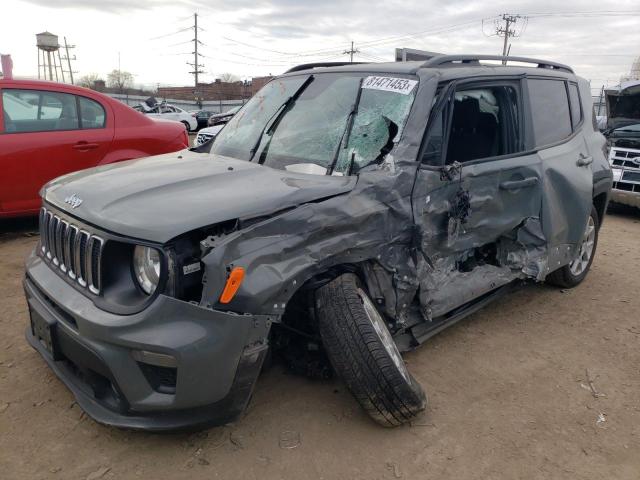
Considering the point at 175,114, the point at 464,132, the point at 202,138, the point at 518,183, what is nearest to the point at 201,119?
the point at 175,114

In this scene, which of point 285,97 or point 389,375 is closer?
point 389,375

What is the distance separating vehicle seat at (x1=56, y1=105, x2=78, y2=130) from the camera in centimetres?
561

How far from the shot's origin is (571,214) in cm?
415

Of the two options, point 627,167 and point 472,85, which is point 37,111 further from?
point 627,167

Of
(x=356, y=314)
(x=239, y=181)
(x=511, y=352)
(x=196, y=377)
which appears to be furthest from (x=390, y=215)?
(x=511, y=352)

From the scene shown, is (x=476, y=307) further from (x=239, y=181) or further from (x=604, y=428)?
(x=239, y=181)

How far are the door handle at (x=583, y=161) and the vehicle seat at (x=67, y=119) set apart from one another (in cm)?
501

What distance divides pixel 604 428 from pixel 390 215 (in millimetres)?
1655

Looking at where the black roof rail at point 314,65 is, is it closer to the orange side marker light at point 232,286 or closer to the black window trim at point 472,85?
the black window trim at point 472,85

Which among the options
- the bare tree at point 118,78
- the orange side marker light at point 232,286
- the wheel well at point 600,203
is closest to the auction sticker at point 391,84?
the orange side marker light at point 232,286

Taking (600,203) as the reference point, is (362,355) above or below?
below

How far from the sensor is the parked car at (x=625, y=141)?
7.93 m

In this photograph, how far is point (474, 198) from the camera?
3.36 m

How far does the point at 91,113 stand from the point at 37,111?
0.54m
